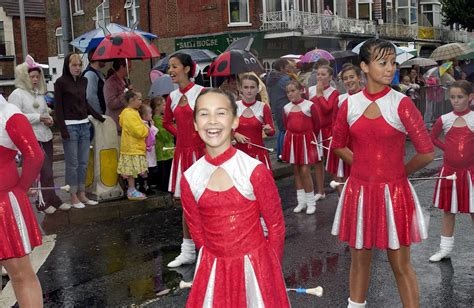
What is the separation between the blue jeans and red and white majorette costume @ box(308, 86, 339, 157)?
3.31 m

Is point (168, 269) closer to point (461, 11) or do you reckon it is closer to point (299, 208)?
point (299, 208)

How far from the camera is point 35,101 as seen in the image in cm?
800

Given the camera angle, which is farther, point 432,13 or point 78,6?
point 432,13

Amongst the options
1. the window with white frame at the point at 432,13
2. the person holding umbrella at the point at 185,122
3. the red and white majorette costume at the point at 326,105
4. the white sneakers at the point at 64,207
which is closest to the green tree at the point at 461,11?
the window with white frame at the point at 432,13

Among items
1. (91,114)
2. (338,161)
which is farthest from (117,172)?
(338,161)

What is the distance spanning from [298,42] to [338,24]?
2690 mm

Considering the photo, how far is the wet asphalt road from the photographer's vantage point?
17.2 ft

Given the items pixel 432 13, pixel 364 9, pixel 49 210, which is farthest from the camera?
pixel 432 13

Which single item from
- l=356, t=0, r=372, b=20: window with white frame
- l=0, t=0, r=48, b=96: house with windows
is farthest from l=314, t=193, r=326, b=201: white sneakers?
l=0, t=0, r=48, b=96: house with windows

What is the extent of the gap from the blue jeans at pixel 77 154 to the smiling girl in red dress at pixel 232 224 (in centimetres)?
529

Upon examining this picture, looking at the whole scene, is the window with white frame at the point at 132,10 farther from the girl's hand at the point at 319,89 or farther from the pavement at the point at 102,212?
the girl's hand at the point at 319,89

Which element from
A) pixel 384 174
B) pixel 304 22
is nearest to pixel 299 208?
pixel 384 174

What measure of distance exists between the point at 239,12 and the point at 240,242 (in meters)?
28.8

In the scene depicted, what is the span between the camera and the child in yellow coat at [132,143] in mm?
8750
